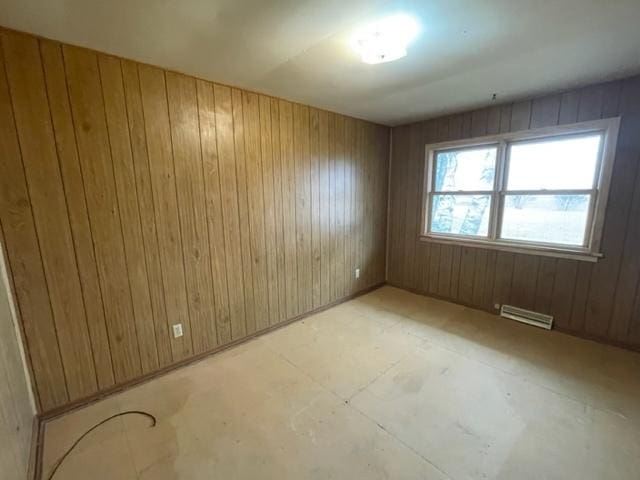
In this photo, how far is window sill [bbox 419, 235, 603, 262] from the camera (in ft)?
8.41

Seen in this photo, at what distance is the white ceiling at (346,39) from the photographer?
1337 millimetres

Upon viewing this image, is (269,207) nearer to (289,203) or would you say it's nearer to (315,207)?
(289,203)

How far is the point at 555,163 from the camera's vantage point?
8.80 ft

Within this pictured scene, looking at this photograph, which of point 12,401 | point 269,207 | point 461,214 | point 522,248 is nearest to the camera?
point 12,401

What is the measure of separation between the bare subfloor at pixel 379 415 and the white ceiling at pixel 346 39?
2278 millimetres

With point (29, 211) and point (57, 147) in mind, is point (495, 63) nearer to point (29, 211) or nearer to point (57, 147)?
point (57, 147)

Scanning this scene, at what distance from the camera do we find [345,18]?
142cm

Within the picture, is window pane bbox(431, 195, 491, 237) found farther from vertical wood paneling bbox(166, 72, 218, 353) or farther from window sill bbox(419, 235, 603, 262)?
vertical wood paneling bbox(166, 72, 218, 353)

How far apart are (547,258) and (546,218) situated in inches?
15.9

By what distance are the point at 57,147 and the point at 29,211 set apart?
40 centimetres

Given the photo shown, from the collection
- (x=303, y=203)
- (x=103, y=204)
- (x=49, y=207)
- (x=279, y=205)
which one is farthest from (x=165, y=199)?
(x=303, y=203)

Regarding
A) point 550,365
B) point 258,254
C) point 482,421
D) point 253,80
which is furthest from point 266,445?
point 253,80

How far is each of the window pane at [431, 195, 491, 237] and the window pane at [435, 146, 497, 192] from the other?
13 cm

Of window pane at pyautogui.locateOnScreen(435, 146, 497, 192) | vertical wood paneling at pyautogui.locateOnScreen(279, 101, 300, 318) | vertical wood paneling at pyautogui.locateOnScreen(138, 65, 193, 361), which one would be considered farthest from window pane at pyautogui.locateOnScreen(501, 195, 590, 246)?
vertical wood paneling at pyautogui.locateOnScreen(138, 65, 193, 361)
